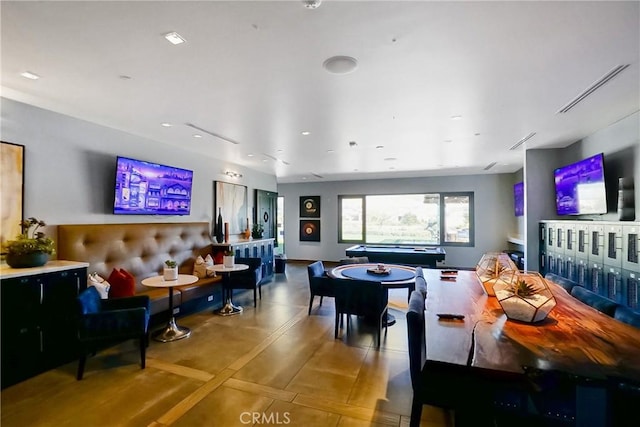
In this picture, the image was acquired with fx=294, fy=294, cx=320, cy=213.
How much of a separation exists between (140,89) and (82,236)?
2.06m

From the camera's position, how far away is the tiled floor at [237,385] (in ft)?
7.43

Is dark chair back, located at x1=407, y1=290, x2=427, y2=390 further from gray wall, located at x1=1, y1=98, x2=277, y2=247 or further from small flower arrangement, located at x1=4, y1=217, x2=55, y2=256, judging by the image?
gray wall, located at x1=1, y1=98, x2=277, y2=247

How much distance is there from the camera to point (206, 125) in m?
4.06

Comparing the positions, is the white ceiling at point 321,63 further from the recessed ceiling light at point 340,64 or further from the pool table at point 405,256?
the pool table at point 405,256

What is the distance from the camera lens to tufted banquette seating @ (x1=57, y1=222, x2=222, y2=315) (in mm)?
3637

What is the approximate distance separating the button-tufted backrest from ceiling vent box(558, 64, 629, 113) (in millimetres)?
5738

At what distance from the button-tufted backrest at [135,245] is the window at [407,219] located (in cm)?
550

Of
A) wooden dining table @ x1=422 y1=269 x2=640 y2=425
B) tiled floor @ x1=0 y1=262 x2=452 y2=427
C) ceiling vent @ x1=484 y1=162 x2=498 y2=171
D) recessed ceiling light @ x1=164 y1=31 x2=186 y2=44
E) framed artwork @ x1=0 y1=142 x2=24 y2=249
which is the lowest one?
tiled floor @ x1=0 y1=262 x2=452 y2=427

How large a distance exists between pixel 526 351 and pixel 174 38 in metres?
2.90

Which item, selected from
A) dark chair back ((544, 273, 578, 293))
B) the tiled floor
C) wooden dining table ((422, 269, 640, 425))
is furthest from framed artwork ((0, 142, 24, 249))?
dark chair back ((544, 273, 578, 293))

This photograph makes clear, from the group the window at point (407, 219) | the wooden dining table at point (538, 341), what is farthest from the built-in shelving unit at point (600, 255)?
the window at point (407, 219)

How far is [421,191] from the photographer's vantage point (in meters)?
9.38

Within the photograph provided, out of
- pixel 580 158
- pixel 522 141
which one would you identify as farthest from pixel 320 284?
pixel 580 158

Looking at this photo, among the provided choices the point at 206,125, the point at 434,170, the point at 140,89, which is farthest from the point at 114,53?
the point at 434,170
